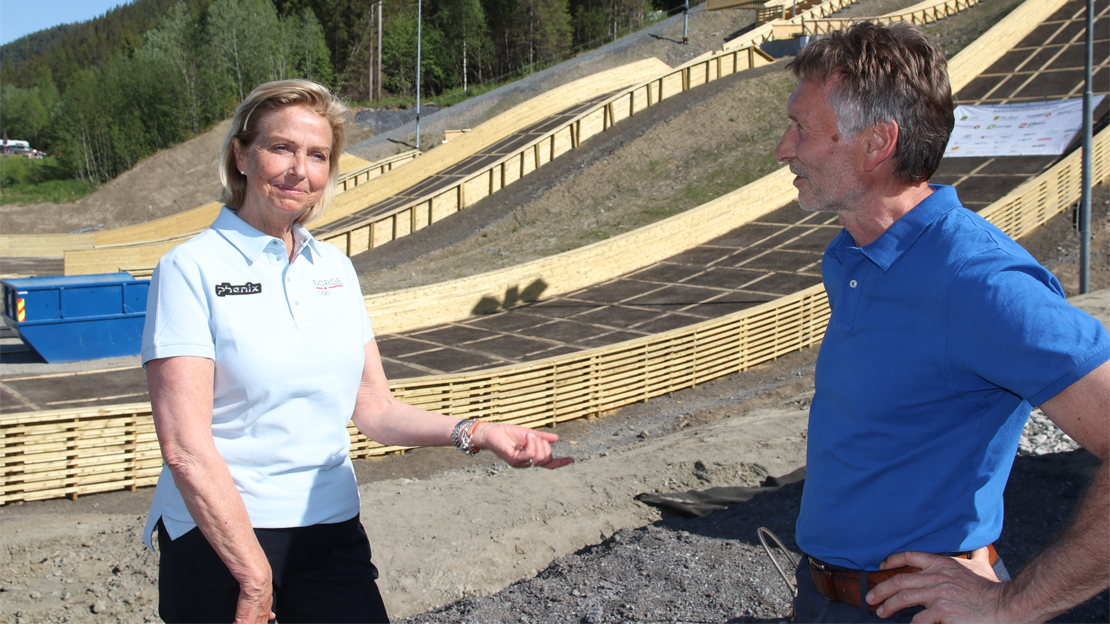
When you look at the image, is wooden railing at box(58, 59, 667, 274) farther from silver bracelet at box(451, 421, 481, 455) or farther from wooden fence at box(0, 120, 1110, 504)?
silver bracelet at box(451, 421, 481, 455)

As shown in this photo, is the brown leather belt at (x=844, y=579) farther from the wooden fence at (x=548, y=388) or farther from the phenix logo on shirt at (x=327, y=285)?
the wooden fence at (x=548, y=388)

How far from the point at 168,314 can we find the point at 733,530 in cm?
572

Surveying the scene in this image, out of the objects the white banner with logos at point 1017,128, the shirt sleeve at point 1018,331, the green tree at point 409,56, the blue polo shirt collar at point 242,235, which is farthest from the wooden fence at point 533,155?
the green tree at point 409,56

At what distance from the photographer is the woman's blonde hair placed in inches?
96.3

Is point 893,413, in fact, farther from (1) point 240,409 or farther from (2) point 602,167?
(2) point 602,167

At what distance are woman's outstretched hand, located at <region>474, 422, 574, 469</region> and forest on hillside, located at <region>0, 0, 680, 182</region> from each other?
6049 centimetres

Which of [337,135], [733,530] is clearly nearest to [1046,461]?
[733,530]

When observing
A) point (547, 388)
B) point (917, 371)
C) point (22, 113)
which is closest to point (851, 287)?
point (917, 371)

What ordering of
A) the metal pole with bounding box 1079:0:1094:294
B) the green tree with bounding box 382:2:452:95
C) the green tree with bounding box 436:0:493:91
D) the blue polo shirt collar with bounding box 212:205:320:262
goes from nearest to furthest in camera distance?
the blue polo shirt collar with bounding box 212:205:320:262 → the metal pole with bounding box 1079:0:1094:294 → the green tree with bounding box 382:2:452:95 → the green tree with bounding box 436:0:493:91

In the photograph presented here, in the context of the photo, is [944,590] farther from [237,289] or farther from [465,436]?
[237,289]

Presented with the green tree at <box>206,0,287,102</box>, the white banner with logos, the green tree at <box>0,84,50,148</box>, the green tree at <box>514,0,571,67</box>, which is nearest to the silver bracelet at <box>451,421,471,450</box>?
the white banner with logos

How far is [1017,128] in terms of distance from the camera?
25.9m

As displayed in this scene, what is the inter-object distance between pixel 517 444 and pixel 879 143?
154 centimetres

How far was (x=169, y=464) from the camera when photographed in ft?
6.97
